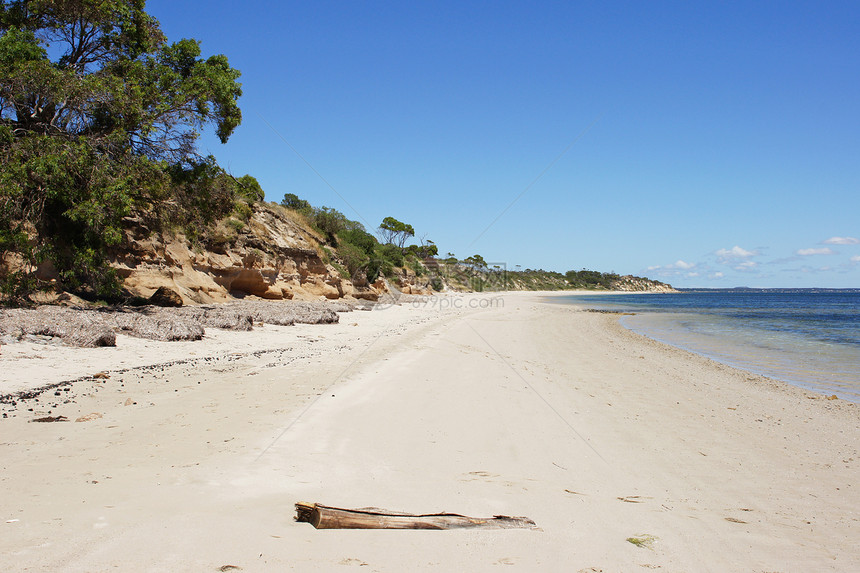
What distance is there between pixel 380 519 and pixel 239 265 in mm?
18640

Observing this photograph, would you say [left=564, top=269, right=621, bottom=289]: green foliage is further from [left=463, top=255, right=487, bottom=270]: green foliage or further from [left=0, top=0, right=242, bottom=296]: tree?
[left=0, top=0, right=242, bottom=296]: tree

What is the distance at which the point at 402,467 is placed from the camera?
4148 mm

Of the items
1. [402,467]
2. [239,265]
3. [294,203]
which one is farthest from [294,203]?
[402,467]

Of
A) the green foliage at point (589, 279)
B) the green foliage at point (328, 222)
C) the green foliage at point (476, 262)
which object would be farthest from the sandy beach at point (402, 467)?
the green foliage at point (589, 279)

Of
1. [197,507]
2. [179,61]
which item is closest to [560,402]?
[197,507]

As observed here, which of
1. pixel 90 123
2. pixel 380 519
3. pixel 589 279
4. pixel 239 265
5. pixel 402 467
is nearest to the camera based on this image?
pixel 380 519

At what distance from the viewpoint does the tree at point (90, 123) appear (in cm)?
1113

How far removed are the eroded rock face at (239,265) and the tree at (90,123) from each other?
1382 millimetres

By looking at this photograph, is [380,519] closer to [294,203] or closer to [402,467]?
[402,467]

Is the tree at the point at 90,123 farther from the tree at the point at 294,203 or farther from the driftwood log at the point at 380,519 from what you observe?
the tree at the point at 294,203

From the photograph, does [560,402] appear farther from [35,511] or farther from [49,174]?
[49,174]

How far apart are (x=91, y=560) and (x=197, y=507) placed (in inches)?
27.8

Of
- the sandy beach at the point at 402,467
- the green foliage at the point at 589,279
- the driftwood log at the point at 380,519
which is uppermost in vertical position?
the green foliage at the point at 589,279

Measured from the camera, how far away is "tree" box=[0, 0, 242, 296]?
1113 cm
